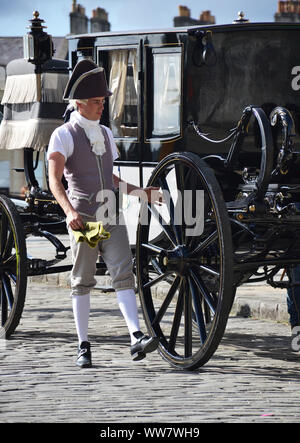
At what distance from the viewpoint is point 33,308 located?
9.38 metres

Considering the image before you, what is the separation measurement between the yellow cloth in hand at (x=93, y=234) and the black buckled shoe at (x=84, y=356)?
0.70 meters

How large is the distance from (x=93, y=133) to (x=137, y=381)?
154 centimetres

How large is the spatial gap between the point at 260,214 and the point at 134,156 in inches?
75.8

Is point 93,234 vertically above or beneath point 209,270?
above

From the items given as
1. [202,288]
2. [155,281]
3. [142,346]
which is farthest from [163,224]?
[142,346]

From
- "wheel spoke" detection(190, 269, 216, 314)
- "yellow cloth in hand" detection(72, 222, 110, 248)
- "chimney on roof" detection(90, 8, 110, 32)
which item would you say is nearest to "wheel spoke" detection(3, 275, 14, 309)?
"yellow cloth in hand" detection(72, 222, 110, 248)

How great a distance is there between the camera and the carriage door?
25.5ft

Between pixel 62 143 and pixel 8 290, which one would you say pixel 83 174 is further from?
pixel 8 290

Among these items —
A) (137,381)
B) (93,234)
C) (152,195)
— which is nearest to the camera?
(137,381)

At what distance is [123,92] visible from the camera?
26.0ft

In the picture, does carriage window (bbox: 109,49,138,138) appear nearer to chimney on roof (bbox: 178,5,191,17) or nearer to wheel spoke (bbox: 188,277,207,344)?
wheel spoke (bbox: 188,277,207,344)

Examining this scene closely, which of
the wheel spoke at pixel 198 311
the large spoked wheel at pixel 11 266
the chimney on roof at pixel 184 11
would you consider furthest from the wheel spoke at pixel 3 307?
the chimney on roof at pixel 184 11

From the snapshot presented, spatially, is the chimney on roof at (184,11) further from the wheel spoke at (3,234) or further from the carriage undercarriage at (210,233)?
the carriage undercarriage at (210,233)

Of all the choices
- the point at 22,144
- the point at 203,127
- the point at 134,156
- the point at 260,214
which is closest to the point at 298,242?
the point at 260,214
